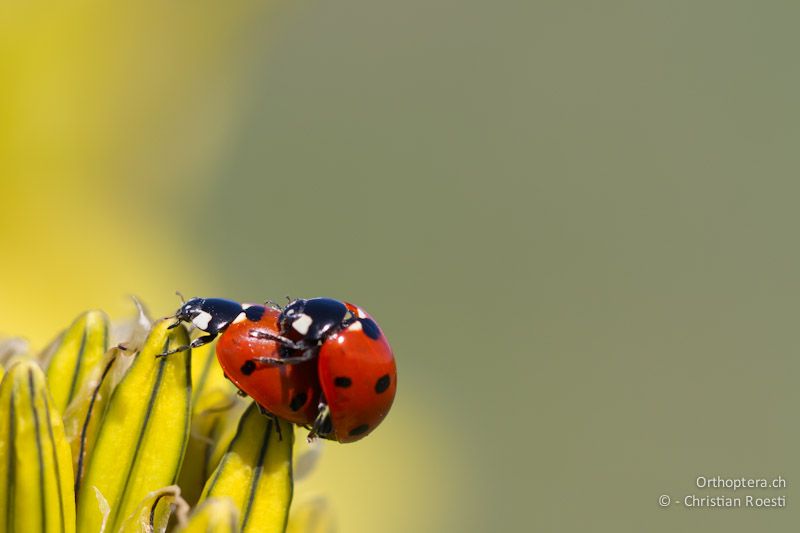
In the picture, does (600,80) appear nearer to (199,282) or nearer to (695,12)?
(695,12)

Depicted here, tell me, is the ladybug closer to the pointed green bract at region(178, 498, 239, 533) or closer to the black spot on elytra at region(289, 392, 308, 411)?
the black spot on elytra at region(289, 392, 308, 411)

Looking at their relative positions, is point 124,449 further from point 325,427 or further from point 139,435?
point 325,427

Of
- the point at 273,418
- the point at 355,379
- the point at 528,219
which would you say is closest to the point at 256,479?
the point at 273,418

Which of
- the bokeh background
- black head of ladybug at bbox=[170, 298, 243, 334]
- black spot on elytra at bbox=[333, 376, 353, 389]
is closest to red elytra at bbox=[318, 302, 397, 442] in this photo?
black spot on elytra at bbox=[333, 376, 353, 389]

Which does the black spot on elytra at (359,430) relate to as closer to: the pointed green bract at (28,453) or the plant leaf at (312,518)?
the plant leaf at (312,518)

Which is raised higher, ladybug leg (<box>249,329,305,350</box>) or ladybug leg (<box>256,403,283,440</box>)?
ladybug leg (<box>249,329,305,350</box>)
